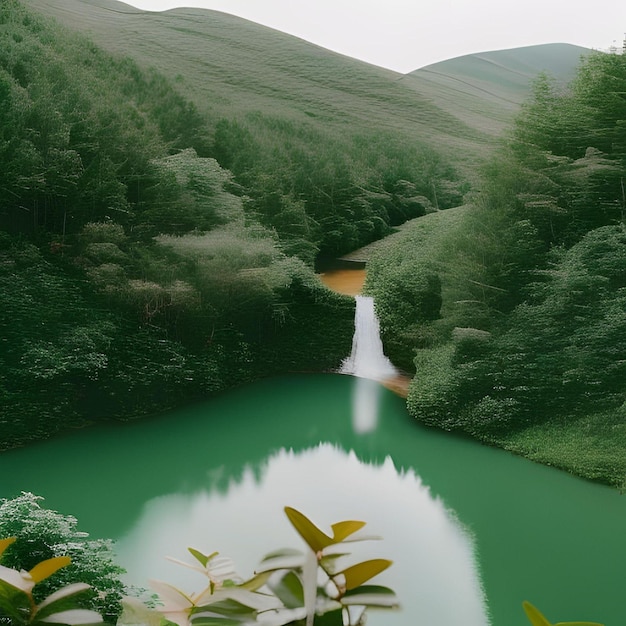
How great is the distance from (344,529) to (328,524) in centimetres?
320

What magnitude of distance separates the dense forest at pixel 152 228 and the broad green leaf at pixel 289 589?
5635 mm

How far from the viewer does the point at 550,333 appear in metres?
5.92

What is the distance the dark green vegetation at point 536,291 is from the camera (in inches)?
225

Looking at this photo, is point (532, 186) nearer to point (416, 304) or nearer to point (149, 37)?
point (416, 304)

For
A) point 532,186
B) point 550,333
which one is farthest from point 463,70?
point 550,333

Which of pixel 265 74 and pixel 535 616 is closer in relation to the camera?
pixel 535 616

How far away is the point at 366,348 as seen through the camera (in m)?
7.27

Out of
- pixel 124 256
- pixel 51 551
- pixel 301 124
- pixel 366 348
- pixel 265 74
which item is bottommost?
pixel 51 551

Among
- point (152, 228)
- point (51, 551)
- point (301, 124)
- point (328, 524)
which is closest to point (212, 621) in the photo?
point (51, 551)

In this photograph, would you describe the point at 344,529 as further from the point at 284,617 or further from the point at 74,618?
the point at 74,618

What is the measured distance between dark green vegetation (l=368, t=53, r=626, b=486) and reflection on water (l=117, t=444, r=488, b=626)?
1.17 meters

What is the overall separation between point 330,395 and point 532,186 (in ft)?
8.78

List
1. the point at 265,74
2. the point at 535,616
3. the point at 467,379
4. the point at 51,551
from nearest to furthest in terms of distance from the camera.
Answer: the point at 535,616
the point at 51,551
the point at 467,379
the point at 265,74

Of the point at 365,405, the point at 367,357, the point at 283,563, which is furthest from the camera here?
the point at 367,357
